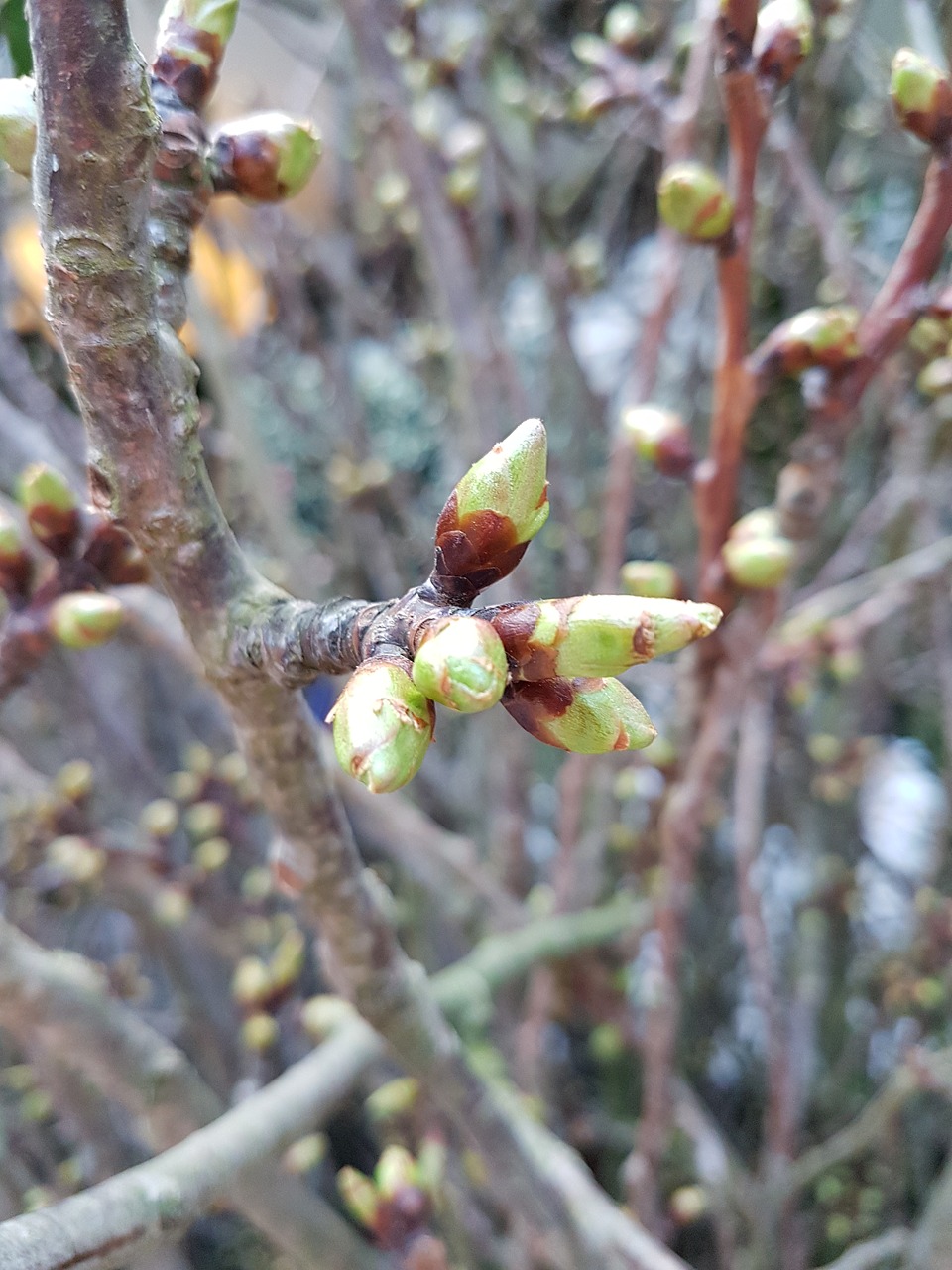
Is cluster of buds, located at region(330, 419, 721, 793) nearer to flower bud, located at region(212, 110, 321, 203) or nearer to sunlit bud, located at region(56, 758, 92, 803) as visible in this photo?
flower bud, located at region(212, 110, 321, 203)

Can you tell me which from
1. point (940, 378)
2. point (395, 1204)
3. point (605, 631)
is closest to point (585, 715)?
point (605, 631)

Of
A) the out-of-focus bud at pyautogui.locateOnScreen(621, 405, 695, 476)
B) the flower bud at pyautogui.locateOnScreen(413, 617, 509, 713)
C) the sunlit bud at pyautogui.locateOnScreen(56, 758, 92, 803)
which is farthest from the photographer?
the sunlit bud at pyautogui.locateOnScreen(56, 758, 92, 803)

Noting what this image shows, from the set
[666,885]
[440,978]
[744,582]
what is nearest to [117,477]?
[744,582]

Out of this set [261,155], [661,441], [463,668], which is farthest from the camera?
[661,441]

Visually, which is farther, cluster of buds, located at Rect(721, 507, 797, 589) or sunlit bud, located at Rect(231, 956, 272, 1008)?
sunlit bud, located at Rect(231, 956, 272, 1008)

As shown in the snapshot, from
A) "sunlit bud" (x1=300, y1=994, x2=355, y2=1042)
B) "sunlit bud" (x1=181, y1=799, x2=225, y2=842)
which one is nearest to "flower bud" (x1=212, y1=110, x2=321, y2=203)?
"sunlit bud" (x1=300, y1=994, x2=355, y2=1042)

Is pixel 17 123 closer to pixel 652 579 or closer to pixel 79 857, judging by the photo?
pixel 652 579

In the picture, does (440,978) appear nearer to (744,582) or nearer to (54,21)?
(744,582)
